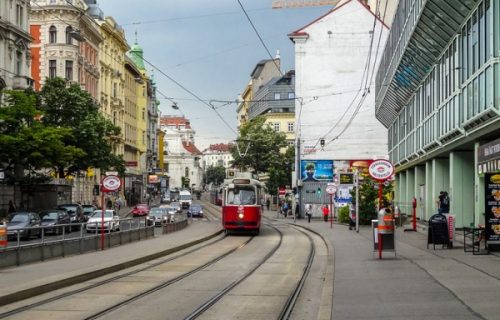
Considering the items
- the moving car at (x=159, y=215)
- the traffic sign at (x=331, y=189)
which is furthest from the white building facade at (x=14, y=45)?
the traffic sign at (x=331, y=189)

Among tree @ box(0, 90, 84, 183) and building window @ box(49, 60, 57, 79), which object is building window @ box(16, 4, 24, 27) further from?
building window @ box(49, 60, 57, 79)

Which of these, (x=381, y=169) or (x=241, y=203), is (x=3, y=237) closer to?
(x=381, y=169)

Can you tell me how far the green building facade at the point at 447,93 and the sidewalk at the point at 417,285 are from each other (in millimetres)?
4276

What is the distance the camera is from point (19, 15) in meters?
56.8

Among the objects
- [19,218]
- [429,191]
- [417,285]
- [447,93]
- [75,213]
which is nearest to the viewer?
[417,285]

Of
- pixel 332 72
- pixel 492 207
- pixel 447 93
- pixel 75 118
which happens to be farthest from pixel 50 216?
pixel 332 72

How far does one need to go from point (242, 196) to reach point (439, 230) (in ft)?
56.0

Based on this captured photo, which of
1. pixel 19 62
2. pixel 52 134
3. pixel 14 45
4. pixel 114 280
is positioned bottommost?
pixel 114 280

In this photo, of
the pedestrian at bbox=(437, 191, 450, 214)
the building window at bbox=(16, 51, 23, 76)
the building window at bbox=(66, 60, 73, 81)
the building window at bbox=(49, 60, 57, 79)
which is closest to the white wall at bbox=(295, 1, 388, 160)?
the building window at bbox=(66, 60, 73, 81)

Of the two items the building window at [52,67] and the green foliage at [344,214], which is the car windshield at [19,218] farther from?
the building window at [52,67]

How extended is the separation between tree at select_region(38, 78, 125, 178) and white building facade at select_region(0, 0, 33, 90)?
2352 millimetres

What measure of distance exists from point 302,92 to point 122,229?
160 feet

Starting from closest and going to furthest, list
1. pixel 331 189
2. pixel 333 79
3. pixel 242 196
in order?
pixel 242 196 < pixel 331 189 < pixel 333 79

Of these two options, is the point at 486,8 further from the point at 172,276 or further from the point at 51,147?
the point at 51,147
